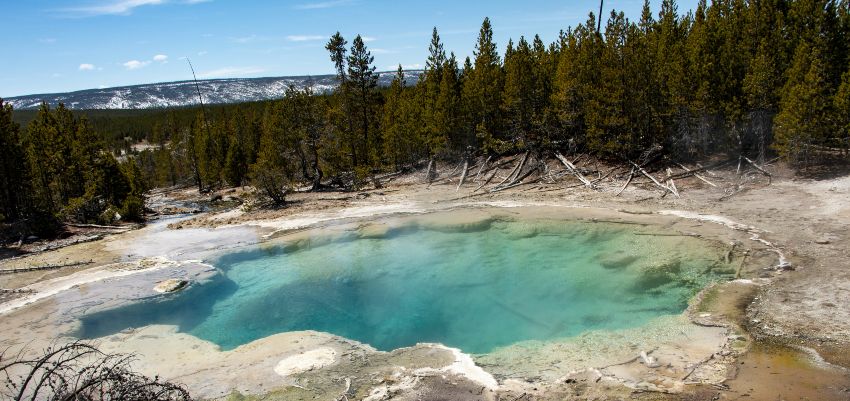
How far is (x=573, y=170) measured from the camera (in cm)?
2745

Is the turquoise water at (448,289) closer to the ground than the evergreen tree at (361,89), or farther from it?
closer to the ground

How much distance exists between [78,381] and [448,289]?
945 centimetres

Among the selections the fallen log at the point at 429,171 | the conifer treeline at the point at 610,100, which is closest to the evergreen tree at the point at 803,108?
the conifer treeline at the point at 610,100

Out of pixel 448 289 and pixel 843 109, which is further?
pixel 843 109

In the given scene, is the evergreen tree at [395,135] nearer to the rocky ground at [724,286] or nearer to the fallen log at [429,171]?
the fallen log at [429,171]

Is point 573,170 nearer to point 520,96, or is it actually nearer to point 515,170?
point 515,170

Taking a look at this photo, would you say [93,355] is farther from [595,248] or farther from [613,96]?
[613,96]

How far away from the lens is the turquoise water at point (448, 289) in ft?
39.9

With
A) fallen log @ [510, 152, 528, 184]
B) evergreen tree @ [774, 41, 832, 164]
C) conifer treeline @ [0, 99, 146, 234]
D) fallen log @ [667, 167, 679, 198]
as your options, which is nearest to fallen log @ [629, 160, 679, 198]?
fallen log @ [667, 167, 679, 198]

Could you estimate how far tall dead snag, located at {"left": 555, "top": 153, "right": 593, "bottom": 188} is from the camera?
25553 mm

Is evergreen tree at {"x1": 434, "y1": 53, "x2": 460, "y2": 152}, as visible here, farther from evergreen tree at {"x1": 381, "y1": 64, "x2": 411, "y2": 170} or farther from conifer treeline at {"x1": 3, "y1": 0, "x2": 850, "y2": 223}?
evergreen tree at {"x1": 381, "y1": 64, "x2": 411, "y2": 170}

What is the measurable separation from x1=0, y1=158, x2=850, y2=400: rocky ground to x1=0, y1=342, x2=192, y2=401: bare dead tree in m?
2.32

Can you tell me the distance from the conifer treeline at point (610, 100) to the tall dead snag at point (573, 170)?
101 centimetres

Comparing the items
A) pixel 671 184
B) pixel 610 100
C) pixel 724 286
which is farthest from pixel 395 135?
pixel 724 286
